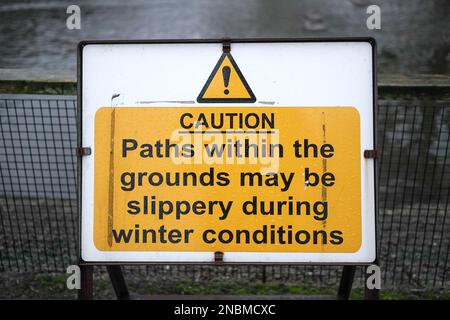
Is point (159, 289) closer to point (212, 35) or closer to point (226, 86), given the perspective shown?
point (226, 86)

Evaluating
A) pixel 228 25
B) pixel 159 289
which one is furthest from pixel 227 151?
pixel 228 25

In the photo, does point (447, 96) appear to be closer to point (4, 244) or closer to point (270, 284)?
point (270, 284)

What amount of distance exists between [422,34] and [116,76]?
733 cm

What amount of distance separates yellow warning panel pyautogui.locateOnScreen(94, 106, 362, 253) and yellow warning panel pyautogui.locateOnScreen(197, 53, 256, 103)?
0.19ft

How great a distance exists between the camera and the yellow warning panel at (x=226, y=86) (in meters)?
2.52

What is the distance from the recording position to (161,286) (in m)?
4.03

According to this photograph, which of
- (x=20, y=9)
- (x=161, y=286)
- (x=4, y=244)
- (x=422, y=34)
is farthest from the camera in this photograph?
(x=20, y=9)

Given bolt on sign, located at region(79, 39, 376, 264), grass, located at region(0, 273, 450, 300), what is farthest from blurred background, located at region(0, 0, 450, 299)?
bolt on sign, located at region(79, 39, 376, 264)

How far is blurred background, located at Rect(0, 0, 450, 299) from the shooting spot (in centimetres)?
396

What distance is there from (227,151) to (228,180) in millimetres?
143

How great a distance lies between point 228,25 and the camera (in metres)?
8.67

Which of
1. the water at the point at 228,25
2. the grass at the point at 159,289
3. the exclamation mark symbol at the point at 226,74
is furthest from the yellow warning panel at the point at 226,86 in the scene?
the water at the point at 228,25

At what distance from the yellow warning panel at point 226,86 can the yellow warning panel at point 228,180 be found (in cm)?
6
